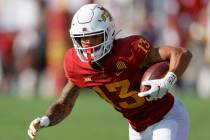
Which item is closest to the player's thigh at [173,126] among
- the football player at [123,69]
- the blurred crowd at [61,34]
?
the football player at [123,69]

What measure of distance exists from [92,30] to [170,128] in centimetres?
93

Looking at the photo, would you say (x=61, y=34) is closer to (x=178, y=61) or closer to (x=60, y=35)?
(x=60, y=35)

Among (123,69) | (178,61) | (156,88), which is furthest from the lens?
(123,69)

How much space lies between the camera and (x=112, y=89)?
20.4ft

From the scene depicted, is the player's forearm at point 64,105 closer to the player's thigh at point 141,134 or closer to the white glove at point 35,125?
the white glove at point 35,125

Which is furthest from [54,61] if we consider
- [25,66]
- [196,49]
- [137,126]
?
[137,126]

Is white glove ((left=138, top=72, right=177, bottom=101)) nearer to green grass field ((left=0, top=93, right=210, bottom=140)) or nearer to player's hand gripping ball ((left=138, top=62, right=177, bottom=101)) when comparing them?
player's hand gripping ball ((left=138, top=62, right=177, bottom=101))

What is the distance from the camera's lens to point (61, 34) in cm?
1544

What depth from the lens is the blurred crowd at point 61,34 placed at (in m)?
15.5

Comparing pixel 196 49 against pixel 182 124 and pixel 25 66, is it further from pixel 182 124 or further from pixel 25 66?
pixel 182 124

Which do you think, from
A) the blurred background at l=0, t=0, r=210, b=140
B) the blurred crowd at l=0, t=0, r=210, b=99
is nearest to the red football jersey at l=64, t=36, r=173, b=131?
the blurred background at l=0, t=0, r=210, b=140

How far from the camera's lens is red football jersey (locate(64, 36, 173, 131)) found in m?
6.16

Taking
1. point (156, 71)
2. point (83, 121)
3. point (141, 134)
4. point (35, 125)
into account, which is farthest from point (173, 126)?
point (83, 121)

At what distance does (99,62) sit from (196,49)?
32.1 feet
